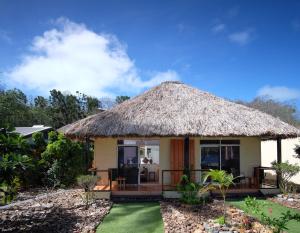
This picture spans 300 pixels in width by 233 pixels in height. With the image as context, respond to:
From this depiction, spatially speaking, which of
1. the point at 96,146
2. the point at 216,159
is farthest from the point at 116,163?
the point at 216,159

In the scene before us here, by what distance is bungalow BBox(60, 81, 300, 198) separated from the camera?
13750 mm

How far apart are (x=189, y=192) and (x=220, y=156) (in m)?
3.54

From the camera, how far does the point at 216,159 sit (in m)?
15.2

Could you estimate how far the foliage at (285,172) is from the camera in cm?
1348

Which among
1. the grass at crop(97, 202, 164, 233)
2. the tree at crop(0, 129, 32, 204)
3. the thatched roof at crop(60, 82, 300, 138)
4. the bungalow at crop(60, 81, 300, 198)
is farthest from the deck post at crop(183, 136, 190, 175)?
the tree at crop(0, 129, 32, 204)

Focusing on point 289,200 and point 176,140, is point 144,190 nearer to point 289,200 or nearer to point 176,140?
point 176,140

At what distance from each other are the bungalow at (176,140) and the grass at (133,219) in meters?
1.72

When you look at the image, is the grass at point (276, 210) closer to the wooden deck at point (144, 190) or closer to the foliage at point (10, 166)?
the wooden deck at point (144, 190)

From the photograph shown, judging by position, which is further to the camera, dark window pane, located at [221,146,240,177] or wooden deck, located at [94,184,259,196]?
dark window pane, located at [221,146,240,177]

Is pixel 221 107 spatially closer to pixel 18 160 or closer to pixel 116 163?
pixel 116 163

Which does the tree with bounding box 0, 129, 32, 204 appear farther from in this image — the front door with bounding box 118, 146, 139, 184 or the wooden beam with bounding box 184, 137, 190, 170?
the wooden beam with bounding box 184, 137, 190, 170

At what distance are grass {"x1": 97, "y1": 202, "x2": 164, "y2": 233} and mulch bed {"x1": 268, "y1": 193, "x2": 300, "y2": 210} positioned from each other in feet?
14.7

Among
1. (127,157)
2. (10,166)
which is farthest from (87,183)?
(10,166)

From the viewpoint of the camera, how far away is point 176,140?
49.1ft
